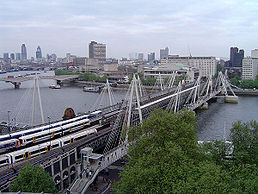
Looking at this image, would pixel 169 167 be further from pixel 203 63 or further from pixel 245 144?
pixel 203 63

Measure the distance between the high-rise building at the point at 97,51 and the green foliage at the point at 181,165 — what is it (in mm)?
77998

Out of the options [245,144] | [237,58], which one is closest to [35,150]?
[245,144]

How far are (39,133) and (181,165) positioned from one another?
609 centimetres

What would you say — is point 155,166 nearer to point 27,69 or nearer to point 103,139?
point 103,139

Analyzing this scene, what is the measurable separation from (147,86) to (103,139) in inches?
1136

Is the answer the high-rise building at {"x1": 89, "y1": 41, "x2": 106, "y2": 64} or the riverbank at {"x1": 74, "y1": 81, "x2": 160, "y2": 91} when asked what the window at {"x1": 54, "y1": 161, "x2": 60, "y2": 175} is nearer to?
the riverbank at {"x1": 74, "y1": 81, "x2": 160, "y2": 91}

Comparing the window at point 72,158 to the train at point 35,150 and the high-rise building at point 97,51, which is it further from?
the high-rise building at point 97,51

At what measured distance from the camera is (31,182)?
654cm

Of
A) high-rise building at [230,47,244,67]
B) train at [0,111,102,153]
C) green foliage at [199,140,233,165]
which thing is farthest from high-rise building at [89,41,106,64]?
green foliage at [199,140,233,165]

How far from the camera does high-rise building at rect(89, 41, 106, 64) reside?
84.9 m

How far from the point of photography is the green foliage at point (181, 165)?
575 centimetres

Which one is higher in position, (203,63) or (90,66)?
(203,63)

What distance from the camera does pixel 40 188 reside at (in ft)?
21.5

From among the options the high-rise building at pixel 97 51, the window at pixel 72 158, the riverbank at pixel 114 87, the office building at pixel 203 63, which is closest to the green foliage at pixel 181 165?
the window at pixel 72 158
